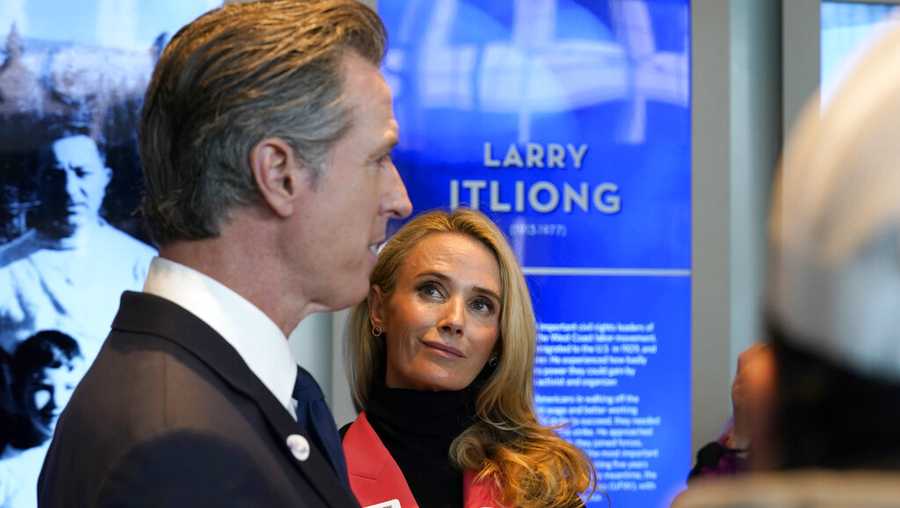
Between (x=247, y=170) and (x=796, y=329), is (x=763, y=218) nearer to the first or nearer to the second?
(x=247, y=170)

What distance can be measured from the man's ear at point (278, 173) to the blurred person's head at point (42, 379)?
252 cm

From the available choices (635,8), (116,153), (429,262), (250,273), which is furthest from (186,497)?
(635,8)

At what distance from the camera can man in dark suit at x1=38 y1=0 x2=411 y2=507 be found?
1.47 m

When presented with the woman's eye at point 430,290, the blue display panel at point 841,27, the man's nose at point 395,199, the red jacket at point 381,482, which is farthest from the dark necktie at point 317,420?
the blue display panel at point 841,27

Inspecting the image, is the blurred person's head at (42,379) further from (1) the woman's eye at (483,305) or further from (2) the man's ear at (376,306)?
(1) the woman's eye at (483,305)

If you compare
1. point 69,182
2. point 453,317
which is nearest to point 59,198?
point 69,182

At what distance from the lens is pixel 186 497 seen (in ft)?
4.59

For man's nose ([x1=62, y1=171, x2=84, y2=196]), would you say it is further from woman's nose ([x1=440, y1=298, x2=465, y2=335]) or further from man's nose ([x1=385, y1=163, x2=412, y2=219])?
man's nose ([x1=385, y1=163, x2=412, y2=219])

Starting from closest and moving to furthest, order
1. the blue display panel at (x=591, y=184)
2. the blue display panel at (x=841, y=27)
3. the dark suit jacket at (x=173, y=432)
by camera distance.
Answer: the dark suit jacket at (x=173, y=432) → the blue display panel at (x=591, y=184) → the blue display panel at (x=841, y=27)

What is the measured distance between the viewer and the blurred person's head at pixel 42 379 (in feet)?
12.9

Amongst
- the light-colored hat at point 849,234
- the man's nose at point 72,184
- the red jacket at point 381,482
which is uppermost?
the man's nose at point 72,184

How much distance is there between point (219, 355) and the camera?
61.9 inches

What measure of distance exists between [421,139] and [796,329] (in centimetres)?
371

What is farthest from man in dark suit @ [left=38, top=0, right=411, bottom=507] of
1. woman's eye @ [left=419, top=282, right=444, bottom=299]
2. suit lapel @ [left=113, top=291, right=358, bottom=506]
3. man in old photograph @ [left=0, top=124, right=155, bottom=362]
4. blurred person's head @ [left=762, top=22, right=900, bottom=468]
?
man in old photograph @ [left=0, top=124, right=155, bottom=362]
